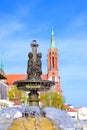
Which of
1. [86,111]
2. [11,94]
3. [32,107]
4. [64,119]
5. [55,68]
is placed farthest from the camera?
[86,111]

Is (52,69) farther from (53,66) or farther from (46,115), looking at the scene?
(46,115)

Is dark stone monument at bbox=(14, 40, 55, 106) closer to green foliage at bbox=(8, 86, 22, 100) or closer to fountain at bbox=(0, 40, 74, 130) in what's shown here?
fountain at bbox=(0, 40, 74, 130)

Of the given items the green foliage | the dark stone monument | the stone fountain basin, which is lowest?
the stone fountain basin

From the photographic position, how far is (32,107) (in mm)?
21781

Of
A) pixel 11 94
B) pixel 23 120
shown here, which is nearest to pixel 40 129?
pixel 23 120

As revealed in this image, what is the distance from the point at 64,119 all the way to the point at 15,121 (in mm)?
5162

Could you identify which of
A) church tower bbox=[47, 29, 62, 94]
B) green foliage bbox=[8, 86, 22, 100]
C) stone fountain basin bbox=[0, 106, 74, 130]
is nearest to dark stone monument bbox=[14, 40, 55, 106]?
stone fountain basin bbox=[0, 106, 74, 130]

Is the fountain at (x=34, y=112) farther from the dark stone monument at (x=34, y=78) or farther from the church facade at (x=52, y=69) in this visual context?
the church facade at (x=52, y=69)

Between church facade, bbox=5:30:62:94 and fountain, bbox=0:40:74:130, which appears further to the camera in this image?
church facade, bbox=5:30:62:94

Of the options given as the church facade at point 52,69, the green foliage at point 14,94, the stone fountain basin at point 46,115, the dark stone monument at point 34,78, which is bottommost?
the stone fountain basin at point 46,115

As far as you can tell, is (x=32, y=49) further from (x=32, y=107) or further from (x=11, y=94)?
(x=11, y=94)

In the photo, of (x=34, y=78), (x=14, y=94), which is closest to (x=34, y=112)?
(x=34, y=78)

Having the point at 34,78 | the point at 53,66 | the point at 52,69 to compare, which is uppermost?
the point at 53,66

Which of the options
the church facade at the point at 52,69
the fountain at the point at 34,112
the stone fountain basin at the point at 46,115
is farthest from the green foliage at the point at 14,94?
the church facade at the point at 52,69
